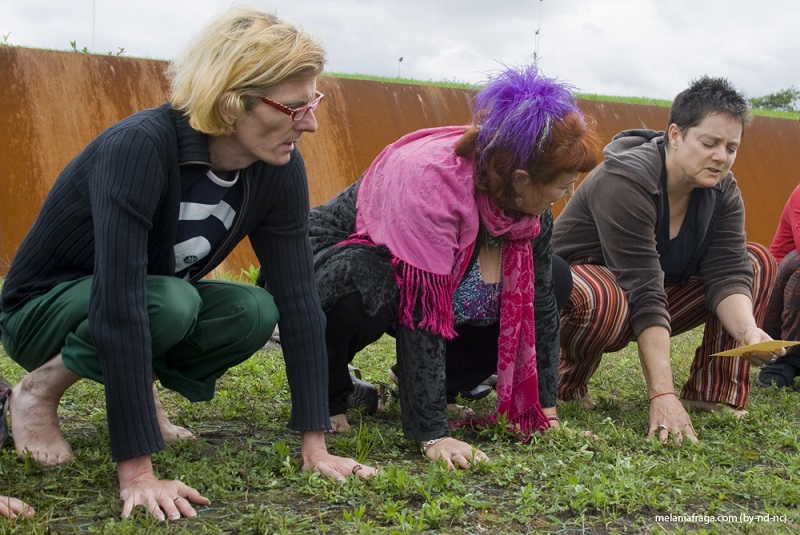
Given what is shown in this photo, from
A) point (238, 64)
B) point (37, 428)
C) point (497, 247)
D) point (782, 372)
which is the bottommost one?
point (782, 372)

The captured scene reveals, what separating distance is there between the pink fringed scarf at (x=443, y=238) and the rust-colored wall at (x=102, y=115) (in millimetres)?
4033

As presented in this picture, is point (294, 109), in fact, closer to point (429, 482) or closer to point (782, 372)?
point (429, 482)

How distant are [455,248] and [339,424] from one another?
765mm

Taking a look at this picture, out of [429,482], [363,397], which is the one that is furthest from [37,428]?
[363,397]

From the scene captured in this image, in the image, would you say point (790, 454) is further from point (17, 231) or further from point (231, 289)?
point (17, 231)

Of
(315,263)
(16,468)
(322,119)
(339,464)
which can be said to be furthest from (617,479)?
(322,119)

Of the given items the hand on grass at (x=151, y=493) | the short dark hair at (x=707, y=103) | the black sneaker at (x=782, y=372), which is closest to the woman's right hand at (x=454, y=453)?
the hand on grass at (x=151, y=493)

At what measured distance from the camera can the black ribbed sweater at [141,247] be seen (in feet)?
7.21

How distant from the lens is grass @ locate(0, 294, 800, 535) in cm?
222

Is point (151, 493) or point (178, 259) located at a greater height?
point (178, 259)

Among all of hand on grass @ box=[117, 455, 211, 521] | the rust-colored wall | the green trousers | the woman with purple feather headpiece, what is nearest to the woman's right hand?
the woman with purple feather headpiece

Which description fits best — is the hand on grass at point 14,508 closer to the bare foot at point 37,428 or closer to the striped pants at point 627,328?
the bare foot at point 37,428

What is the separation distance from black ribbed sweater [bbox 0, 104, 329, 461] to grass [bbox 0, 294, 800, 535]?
8.7 inches

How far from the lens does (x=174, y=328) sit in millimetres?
2438
